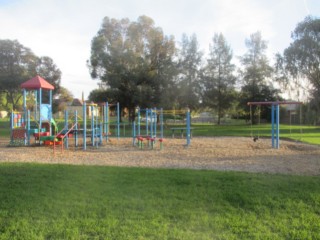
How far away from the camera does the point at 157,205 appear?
5184 millimetres

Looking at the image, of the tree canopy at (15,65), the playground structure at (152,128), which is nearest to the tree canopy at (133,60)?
the tree canopy at (15,65)

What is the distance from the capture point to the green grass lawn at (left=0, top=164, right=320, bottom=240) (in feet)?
13.7

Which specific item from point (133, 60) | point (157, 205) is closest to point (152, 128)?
point (157, 205)

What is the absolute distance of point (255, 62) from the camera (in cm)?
4716

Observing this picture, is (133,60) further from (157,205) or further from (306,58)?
(157,205)

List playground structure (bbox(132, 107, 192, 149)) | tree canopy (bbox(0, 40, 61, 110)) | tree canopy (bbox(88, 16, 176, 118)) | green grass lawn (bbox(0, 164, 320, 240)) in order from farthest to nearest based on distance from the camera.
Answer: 1. tree canopy (bbox(0, 40, 61, 110))
2. tree canopy (bbox(88, 16, 176, 118))
3. playground structure (bbox(132, 107, 192, 149))
4. green grass lawn (bbox(0, 164, 320, 240))

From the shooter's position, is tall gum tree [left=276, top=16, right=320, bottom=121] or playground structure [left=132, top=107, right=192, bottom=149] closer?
playground structure [left=132, top=107, right=192, bottom=149]

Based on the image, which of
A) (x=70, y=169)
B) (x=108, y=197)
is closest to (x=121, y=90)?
(x=70, y=169)

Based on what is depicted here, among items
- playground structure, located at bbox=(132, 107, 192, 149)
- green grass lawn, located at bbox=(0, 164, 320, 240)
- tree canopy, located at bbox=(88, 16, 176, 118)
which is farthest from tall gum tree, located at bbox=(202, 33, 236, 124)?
green grass lawn, located at bbox=(0, 164, 320, 240)

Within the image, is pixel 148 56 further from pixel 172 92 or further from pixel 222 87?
pixel 222 87

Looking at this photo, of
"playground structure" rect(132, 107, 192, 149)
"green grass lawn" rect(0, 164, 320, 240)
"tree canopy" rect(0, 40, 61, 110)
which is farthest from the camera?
"tree canopy" rect(0, 40, 61, 110)

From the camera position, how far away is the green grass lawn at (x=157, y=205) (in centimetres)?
418

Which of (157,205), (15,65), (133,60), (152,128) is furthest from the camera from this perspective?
(15,65)

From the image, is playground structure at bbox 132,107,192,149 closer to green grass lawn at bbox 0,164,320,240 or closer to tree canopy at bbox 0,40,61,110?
green grass lawn at bbox 0,164,320,240
